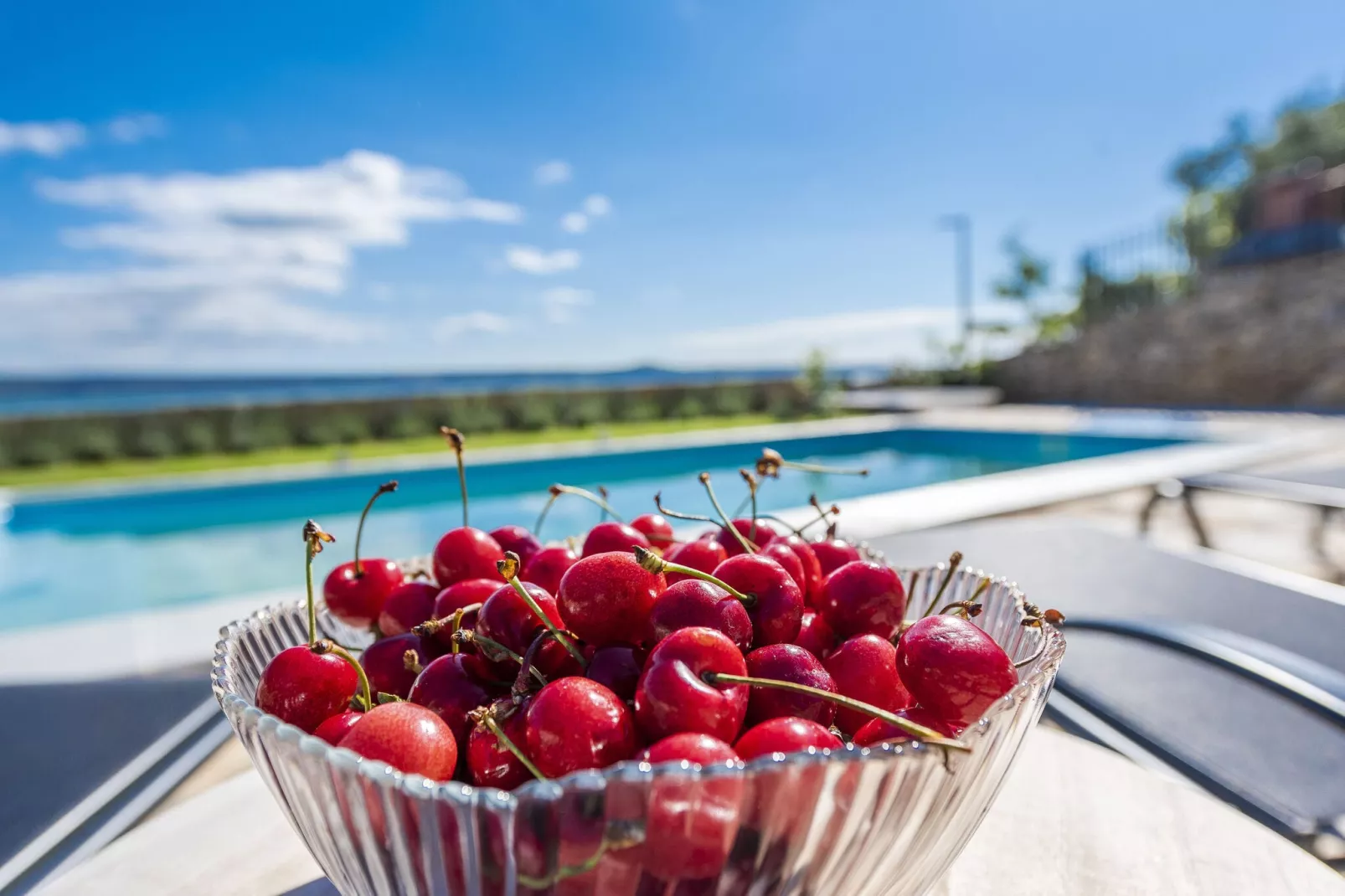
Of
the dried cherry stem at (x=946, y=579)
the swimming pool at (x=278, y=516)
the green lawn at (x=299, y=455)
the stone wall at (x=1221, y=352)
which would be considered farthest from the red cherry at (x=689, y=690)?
the stone wall at (x=1221, y=352)

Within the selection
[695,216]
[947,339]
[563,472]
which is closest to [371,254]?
[695,216]

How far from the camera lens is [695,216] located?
2878 cm

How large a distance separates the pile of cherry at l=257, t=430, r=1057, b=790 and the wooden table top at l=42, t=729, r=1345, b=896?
0.46 ft

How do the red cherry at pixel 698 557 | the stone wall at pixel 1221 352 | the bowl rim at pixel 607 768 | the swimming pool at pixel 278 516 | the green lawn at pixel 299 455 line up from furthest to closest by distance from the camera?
the stone wall at pixel 1221 352
the green lawn at pixel 299 455
the swimming pool at pixel 278 516
the red cherry at pixel 698 557
the bowl rim at pixel 607 768

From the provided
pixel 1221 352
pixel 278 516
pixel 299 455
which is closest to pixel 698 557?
pixel 278 516

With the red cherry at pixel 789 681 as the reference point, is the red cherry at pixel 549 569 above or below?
above

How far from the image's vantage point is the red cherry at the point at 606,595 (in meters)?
0.35

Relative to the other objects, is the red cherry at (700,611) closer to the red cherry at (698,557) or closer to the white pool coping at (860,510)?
the red cherry at (698,557)

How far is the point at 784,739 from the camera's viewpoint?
0.28 meters

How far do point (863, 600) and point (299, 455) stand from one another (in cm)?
877

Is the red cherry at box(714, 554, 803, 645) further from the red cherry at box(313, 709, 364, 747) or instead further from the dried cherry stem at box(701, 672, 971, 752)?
the red cherry at box(313, 709, 364, 747)

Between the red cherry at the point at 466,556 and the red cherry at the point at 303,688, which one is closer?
the red cherry at the point at 303,688

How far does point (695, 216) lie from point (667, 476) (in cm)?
2426

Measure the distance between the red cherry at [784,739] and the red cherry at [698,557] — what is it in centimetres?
13
